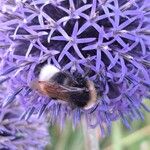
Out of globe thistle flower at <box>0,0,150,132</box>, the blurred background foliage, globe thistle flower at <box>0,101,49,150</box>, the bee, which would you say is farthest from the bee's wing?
the blurred background foliage

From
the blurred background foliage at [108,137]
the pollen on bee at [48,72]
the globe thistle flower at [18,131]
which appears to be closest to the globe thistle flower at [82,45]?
the pollen on bee at [48,72]

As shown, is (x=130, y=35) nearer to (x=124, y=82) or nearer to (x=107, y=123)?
(x=124, y=82)

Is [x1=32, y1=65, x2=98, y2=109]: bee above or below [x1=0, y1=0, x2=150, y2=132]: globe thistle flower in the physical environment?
below

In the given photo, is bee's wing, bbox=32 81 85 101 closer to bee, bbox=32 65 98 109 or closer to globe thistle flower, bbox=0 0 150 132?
bee, bbox=32 65 98 109

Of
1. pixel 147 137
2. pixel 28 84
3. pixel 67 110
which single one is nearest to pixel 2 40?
pixel 28 84

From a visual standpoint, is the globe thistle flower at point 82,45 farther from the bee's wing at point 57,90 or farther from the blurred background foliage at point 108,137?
the blurred background foliage at point 108,137

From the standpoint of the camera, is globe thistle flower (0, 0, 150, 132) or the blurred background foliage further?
the blurred background foliage
